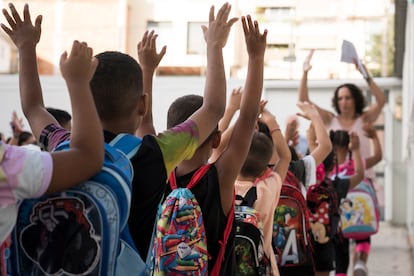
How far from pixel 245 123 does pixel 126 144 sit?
2.71ft

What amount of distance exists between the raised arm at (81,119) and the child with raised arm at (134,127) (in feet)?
1.06

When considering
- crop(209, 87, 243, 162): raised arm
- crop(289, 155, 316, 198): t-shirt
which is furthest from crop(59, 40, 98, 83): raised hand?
crop(289, 155, 316, 198): t-shirt

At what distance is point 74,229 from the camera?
7.79 feet

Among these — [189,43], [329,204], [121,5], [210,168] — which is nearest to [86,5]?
[121,5]

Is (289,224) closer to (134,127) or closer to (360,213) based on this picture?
(134,127)

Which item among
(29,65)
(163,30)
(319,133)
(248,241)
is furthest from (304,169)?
(163,30)

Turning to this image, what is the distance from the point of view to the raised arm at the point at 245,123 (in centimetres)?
337

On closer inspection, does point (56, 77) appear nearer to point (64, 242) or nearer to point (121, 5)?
point (121, 5)

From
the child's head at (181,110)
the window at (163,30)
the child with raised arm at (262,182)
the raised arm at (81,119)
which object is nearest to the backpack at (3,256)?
the raised arm at (81,119)

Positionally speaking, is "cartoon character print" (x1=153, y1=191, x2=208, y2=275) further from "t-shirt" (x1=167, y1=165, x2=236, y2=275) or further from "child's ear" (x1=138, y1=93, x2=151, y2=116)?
"child's ear" (x1=138, y1=93, x2=151, y2=116)

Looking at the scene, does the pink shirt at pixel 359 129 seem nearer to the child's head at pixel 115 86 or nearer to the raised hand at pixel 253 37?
the raised hand at pixel 253 37

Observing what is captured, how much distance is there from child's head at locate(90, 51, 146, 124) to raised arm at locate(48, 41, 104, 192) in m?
0.31

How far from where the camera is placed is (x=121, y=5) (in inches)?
1250

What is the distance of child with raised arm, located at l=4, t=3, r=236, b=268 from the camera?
265 centimetres
